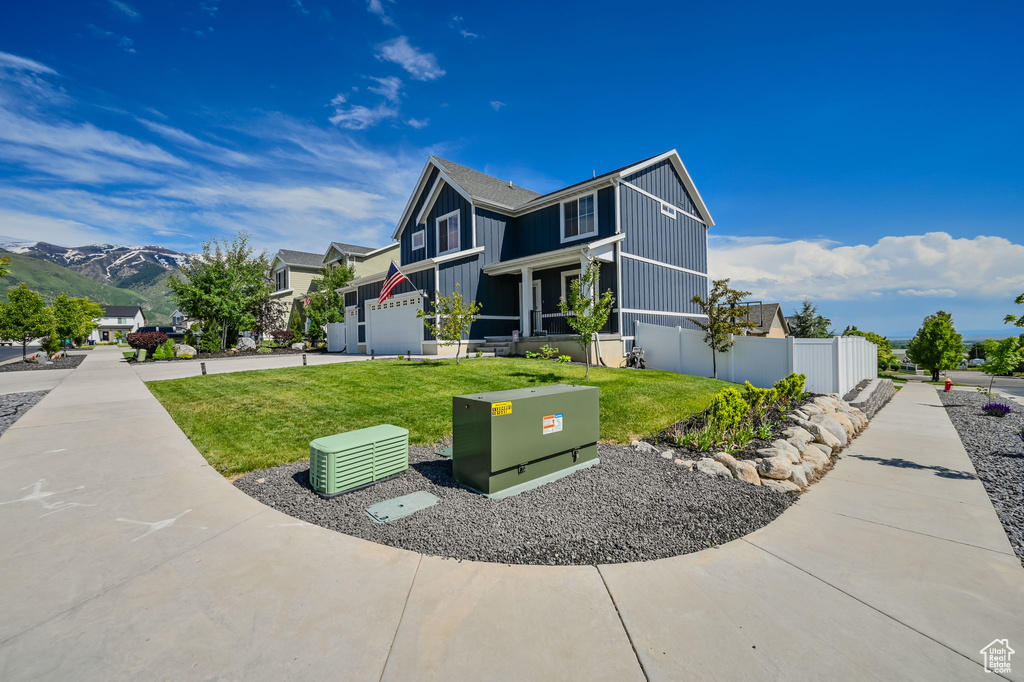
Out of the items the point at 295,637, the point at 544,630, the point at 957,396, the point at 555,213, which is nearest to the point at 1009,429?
the point at 957,396

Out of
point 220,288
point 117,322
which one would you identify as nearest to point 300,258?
point 220,288

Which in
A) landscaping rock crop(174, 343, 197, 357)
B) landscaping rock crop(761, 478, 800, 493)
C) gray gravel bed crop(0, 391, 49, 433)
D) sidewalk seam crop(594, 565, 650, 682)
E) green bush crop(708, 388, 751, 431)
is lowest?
landscaping rock crop(761, 478, 800, 493)

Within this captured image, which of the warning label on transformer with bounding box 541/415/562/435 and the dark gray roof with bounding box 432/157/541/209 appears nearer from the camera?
the warning label on transformer with bounding box 541/415/562/435

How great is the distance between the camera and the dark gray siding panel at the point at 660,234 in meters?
15.9

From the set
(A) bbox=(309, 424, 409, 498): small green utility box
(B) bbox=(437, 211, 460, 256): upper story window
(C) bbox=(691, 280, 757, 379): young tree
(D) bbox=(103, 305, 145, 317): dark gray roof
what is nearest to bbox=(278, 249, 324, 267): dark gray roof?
(B) bbox=(437, 211, 460, 256): upper story window

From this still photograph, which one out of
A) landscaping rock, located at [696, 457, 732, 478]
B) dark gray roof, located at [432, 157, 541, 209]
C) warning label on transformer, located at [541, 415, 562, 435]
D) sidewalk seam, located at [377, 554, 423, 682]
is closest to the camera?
sidewalk seam, located at [377, 554, 423, 682]

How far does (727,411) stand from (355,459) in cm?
529

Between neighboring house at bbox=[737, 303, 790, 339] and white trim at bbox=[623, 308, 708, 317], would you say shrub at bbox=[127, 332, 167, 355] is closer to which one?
white trim at bbox=[623, 308, 708, 317]

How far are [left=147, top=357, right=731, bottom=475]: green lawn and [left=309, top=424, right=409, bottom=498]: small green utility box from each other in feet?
4.39

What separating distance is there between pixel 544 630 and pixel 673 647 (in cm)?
70

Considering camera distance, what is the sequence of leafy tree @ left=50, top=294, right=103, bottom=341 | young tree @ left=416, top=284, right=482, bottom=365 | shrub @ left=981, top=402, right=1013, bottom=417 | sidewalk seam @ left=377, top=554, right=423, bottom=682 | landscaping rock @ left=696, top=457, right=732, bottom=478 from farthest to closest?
leafy tree @ left=50, top=294, right=103, bottom=341, young tree @ left=416, top=284, right=482, bottom=365, shrub @ left=981, top=402, right=1013, bottom=417, landscaping rock @ left=696, top=457, right=732, bottom=478, sidewalk seam @ left=377, top=554, right=423, bottom=682

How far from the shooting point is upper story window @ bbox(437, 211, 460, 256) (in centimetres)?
1903

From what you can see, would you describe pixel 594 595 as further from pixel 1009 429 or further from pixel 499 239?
pixel 499 239

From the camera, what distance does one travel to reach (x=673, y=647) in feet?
7.22
